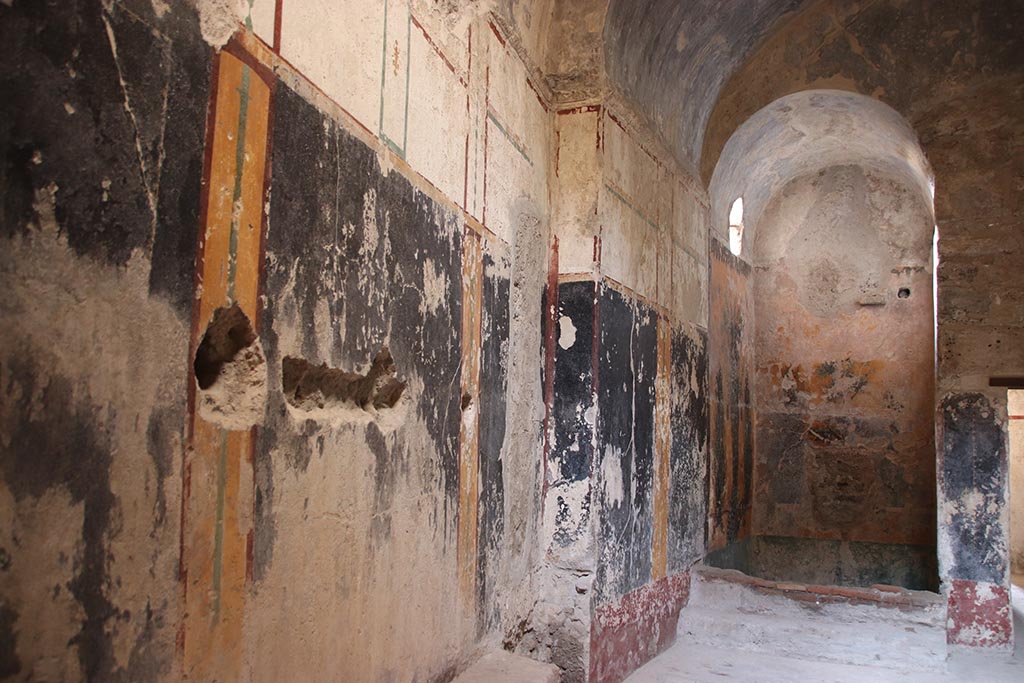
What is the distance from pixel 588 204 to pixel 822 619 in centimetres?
322

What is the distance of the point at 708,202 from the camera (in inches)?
270

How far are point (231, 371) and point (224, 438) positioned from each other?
6.9 inches

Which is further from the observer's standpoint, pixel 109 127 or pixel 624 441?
pixel 624 441

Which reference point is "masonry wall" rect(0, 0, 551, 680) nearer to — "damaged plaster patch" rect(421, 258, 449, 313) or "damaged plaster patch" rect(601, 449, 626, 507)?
"damaged plaster patch" rect(421, 258, 449, 313)

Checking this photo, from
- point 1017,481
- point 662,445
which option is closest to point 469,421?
point 662,445

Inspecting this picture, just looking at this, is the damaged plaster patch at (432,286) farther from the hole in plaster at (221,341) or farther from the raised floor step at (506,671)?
the raised floor step at (506,671)

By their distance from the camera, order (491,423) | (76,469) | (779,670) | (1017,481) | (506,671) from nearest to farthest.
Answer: (76,469) → (506,671) → (491,423) → (779,670) → (1017,481)

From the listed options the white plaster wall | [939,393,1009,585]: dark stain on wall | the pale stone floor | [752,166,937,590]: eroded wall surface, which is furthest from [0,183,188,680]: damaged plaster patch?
the white plaster wall

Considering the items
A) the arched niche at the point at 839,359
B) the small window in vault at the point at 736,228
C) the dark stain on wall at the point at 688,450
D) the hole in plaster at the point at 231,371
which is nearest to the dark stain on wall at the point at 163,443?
the hole in plaster at the point at 231,371

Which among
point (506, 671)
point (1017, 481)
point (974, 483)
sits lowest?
point (506, 671)

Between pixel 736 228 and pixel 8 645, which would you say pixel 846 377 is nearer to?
pixel 736 228

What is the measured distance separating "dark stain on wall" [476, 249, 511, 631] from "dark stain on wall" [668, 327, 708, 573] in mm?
2224

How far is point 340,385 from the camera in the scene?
98.7 inches

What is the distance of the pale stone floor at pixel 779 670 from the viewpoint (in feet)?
16.2
